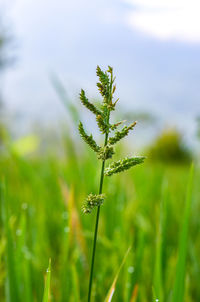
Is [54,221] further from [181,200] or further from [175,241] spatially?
[181,200]

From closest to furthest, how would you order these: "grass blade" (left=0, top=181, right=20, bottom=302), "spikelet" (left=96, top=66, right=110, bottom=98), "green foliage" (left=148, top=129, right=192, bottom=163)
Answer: "spikelet" (left=96, top=66, right=110, bottom=98)
"grass blade" (left=0, top=181, right=20, bottom=302)
"green foliage" (left=148, top=129, right=192, bottom=163)

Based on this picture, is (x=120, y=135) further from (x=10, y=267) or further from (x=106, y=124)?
(x=10, y=267)

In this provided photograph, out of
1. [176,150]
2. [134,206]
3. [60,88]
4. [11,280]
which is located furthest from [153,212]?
[176,150]

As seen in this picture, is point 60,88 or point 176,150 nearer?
point 60,88

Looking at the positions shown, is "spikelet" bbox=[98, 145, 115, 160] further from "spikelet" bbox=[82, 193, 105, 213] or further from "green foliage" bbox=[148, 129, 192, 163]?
"green foliage" bbox=[148, 129, 192, 163]

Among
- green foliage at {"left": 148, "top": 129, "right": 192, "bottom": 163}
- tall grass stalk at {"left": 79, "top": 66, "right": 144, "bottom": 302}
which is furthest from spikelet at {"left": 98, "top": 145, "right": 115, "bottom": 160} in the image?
green foliage at {"left": 148, "top": 129, "right": 192, "bottom": 163}

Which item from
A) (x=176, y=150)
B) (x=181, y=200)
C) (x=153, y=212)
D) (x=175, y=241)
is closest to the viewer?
(x=175, y=241)
